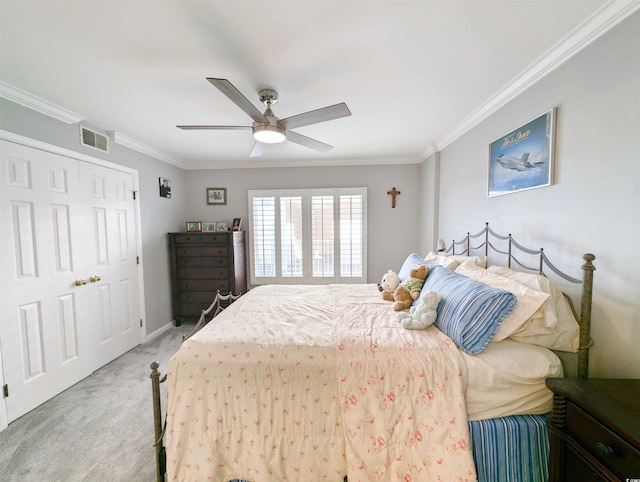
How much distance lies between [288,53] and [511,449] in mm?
2489

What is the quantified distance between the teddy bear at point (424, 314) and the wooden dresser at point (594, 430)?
582 mm

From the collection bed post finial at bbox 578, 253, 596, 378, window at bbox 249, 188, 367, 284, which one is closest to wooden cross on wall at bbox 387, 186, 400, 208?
window at bbox 249, 188, 367, 284

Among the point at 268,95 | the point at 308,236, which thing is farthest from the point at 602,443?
the point at 308,236

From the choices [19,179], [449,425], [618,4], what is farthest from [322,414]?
[19,179]

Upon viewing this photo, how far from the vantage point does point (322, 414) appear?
1.26 meters

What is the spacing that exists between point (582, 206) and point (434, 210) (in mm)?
1981

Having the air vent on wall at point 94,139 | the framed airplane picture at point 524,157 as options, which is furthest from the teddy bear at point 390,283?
the air vent on wall at point 94,139

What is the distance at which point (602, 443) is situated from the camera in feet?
2.97

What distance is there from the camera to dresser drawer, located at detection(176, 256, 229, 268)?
11.8 feet

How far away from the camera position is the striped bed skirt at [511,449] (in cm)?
121

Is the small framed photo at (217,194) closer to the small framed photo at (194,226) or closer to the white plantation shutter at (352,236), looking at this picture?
the small framed photo at (194,226)

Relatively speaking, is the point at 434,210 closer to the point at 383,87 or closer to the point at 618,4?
the point at 383,87

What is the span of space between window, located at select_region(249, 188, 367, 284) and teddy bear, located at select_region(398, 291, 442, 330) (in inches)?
95.1

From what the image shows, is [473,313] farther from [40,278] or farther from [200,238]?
[200,238]
